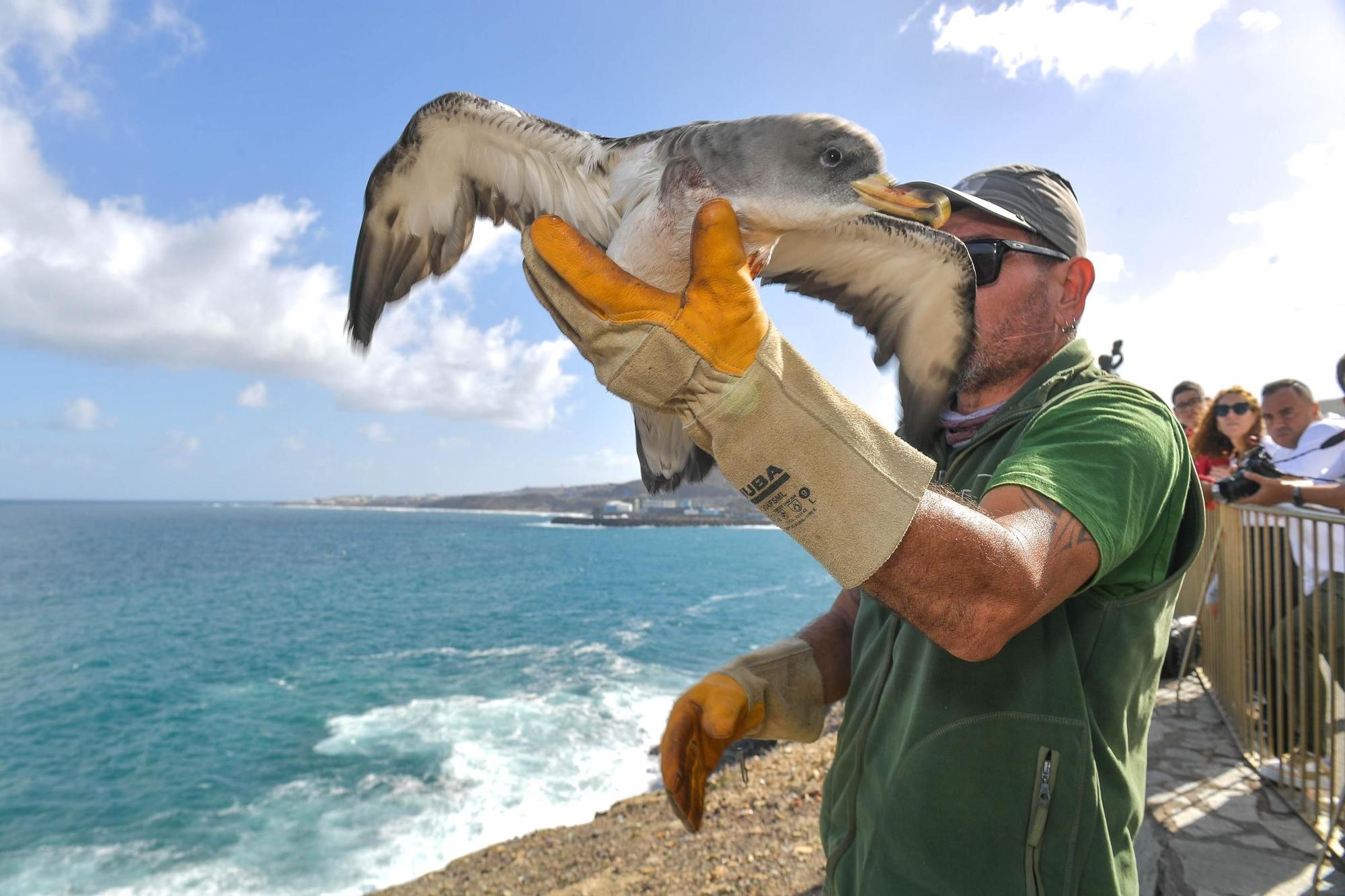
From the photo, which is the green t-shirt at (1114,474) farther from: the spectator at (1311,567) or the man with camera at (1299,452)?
the man with camera at (1299,452)

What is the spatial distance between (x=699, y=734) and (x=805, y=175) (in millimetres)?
1779

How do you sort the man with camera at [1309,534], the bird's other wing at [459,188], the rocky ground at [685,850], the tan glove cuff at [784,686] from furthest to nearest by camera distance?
1. the rocky ground at [685,850]
2. the man with camera at [1309,534]
3. the bird's other wing at [459,188]
4. the tan glove cuff at [784,686]

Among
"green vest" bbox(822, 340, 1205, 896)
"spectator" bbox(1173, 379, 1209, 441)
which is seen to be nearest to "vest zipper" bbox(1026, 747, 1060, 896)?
"green vest" bbox(822, 340, 1205, 896)

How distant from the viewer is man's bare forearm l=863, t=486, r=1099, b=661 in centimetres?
120

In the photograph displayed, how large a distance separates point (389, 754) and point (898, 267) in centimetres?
1864

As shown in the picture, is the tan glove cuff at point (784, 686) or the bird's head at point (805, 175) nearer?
the bird's head at point (805, 175)

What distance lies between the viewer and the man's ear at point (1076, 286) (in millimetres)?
2291

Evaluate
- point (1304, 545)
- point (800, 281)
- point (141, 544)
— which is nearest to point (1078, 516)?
point (800, 281)

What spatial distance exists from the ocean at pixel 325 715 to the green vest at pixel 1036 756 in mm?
12378

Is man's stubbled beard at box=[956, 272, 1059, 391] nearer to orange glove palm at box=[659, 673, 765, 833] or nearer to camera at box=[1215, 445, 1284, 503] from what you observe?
orange glove palm at box=[659, 673, 765, 833]

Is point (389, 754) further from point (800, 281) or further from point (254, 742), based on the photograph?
point (800, 281)

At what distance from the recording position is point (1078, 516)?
136cm

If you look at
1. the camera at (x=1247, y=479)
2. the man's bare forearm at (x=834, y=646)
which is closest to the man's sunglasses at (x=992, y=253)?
the man's bare forearm at (x=834, y=646)

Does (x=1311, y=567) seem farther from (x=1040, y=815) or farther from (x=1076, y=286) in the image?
(x=1040, y=815)
